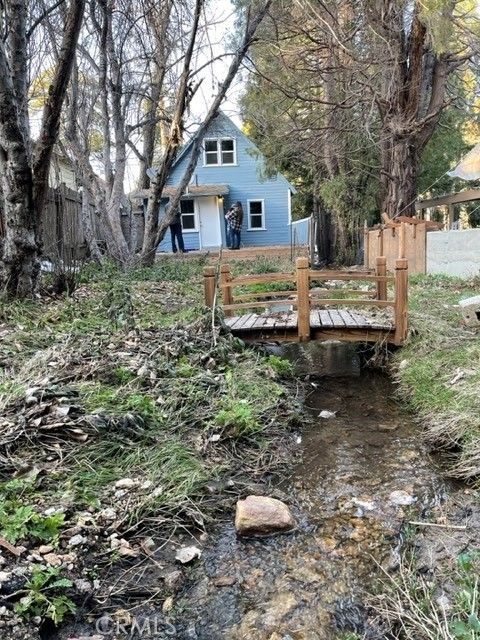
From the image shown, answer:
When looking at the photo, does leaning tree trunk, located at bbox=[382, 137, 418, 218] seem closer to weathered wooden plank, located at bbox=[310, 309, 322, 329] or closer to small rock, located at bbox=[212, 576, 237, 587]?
weathered wooden plank, located at bbox=[310, 309, 322, 329]

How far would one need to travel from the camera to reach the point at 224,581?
2.30 meters

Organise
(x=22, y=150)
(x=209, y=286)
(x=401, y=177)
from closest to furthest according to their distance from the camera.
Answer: (x=22, y=150) < (x=209, y=286) < (x=401, y=177)

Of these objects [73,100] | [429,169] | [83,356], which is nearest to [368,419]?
[83,356]

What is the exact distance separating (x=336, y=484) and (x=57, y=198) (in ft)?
22.8

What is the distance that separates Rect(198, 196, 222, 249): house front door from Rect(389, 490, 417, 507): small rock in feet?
58.6

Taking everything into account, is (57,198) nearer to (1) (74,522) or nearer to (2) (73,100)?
(2) (73,100)

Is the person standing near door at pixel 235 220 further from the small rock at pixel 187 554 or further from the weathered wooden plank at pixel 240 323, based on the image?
the small rock at pixel 187 554

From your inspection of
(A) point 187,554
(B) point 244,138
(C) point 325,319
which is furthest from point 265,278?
(B) point 244,138

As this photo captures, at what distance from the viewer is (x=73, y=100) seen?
9.96 metres

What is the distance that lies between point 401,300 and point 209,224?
15.9 m

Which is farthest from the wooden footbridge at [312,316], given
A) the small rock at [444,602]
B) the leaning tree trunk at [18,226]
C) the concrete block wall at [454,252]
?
the concrete block wall at [454,252]

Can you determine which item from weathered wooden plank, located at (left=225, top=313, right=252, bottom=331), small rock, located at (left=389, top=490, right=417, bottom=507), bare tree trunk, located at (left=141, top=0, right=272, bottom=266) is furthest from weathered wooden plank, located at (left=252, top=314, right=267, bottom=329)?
bare tree trunk, located at (left=141, top=0, right=272, bottom=266)

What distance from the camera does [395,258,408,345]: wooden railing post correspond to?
5.38 m

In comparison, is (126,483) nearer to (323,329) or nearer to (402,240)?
(323,329)
